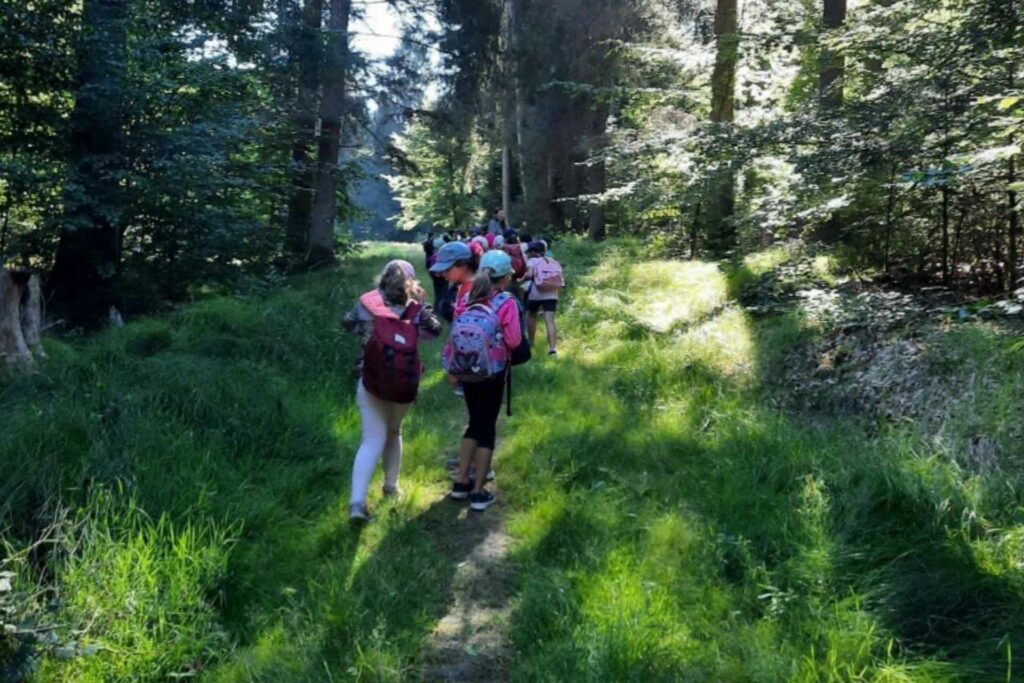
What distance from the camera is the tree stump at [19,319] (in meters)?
6.54

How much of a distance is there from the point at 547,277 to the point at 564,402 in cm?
288

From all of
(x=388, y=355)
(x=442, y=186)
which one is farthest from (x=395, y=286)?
(x=442, y=186)

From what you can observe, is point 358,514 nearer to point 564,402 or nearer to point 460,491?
point 460,491

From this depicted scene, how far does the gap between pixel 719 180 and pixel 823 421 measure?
4.91 m

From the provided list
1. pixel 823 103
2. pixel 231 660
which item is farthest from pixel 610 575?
pixel 823 103

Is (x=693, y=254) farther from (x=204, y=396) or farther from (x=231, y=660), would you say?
(x=231, y=660)

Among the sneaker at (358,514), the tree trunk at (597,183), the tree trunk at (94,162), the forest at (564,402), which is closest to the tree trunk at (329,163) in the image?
the forest at (564,402)

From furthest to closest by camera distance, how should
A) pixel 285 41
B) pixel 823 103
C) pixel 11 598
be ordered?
pixel 285 41
pixel 823 103
pixel 11 598

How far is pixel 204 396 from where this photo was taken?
5930 mm

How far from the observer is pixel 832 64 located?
901cm

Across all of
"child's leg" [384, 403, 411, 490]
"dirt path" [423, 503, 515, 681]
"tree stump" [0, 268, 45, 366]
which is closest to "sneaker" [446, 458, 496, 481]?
"child's leg" [384, 403, 411, 490]

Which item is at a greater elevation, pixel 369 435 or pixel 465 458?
pixel 369 435

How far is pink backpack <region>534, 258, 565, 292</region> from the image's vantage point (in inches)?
396

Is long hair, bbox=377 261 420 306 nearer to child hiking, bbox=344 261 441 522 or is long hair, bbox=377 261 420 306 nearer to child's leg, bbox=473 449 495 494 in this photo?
child hiking, bbox=344 261 441 522
